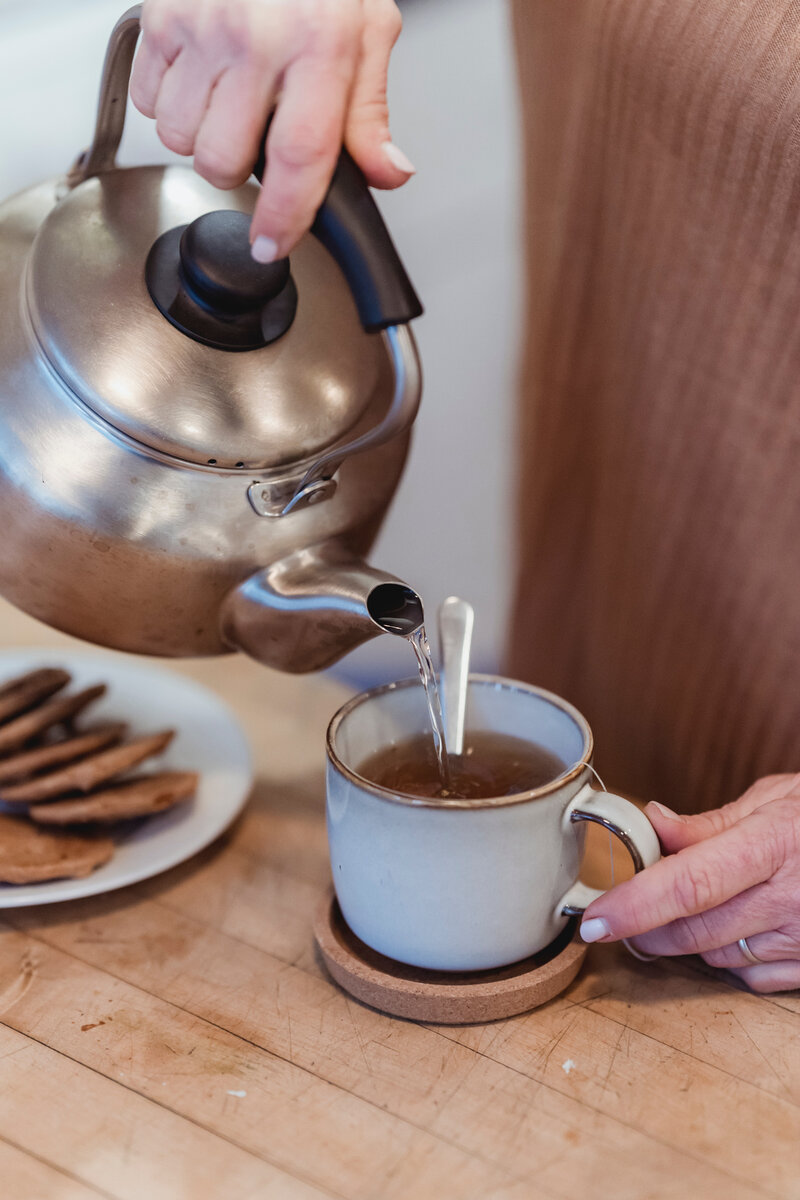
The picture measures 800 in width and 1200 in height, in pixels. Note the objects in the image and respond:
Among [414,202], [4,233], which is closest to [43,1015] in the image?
[4,233]

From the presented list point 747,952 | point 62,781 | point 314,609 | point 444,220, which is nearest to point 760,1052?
point 747,952

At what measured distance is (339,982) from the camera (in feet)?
1.81

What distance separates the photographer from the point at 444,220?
1850mm

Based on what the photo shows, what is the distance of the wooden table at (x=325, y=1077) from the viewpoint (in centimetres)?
44

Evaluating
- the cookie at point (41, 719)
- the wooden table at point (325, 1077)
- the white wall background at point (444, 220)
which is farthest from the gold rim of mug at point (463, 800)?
the white wall background at point (444, 220)

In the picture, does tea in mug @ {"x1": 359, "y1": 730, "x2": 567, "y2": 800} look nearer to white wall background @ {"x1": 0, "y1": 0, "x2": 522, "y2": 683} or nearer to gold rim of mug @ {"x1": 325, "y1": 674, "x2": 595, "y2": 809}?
gold rim of mug @ {"x1": 325, "y1": 674, "x2": 595, "y2": 809}

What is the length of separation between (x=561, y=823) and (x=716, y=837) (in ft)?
0.27

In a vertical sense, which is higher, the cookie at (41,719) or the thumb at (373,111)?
the thumb at (373,111)

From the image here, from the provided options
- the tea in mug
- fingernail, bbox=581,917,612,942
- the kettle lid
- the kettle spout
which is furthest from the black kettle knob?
fingernail, bbox=581,917,612,942

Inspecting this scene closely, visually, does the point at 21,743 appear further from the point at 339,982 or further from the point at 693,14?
the point at 693,14

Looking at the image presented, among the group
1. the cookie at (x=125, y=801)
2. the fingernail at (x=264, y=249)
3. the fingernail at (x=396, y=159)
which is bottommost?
the cookie at (x=125, y=801)

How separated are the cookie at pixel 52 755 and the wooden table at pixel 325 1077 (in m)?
0.08

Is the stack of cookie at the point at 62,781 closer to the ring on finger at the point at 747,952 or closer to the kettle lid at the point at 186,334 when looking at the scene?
the kettle lid at the point at 186,334

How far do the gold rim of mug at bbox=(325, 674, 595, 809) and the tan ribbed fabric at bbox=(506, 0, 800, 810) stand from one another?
0.19 m
